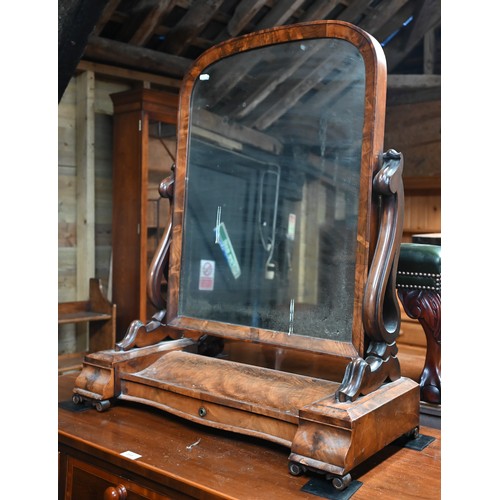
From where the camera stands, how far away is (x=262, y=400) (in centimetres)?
100

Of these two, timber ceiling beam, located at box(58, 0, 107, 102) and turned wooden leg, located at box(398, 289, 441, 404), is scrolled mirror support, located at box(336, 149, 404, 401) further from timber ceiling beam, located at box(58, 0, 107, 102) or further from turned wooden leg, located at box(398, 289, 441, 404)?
timber ceiling beam, located at box(58, 0, 107, 102)

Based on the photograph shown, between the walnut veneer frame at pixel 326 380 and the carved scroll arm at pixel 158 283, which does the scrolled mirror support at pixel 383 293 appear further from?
the carved scroll arm at pixel 158 283

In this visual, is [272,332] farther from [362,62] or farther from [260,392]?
[362,62]

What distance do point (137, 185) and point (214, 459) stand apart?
6.68 feet

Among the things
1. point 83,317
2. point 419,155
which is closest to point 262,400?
point 83,317

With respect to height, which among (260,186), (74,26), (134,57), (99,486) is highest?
(134,57)

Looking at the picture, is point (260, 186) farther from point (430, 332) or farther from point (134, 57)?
point (134, 57)

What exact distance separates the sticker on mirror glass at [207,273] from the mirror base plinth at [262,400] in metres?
0.15

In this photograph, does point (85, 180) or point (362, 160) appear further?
point (85, 180)

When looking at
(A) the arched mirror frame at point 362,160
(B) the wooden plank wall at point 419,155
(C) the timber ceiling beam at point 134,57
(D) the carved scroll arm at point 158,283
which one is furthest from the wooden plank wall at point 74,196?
(B) the wooden plank wall at point 419,155

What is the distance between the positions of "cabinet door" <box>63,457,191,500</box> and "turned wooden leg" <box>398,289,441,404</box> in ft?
2.08

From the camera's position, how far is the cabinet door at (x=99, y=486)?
37.9 inches

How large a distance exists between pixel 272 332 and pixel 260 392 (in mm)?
130
